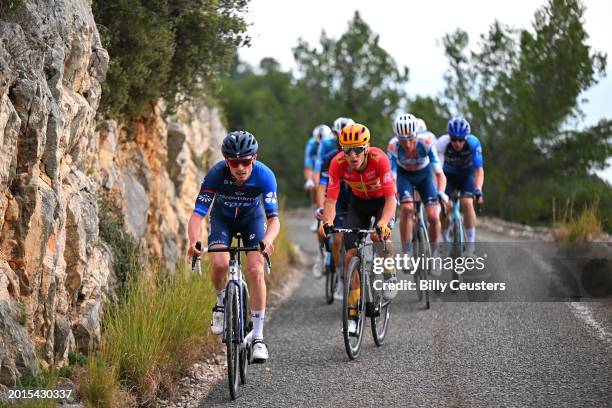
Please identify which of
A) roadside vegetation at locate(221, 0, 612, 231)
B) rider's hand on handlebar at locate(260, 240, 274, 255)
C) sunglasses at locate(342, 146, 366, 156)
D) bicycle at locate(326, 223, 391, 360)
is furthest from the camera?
roadside vegetation at locate(221, 0, 612, 231)

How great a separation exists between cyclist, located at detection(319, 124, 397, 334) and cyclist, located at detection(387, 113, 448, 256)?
144 cm

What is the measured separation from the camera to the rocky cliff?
6.93m

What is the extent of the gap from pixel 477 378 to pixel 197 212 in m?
2.87

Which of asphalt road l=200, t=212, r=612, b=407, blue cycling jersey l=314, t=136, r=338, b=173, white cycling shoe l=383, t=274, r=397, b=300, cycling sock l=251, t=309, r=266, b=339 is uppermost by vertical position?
blue cycling jersey l=314, t=136, r=338, b=173

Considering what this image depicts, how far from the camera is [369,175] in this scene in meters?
9.95

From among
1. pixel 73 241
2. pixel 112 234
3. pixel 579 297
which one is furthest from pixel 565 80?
pixel 73 241

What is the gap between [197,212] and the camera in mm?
8305

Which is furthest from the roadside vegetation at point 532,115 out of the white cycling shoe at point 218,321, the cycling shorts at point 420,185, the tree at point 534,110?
the white cycling shoe at point 218,321

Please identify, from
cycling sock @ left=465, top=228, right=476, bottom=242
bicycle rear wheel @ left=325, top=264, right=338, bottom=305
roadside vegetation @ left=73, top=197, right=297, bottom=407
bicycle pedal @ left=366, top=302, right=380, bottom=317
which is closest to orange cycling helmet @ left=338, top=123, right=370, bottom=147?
bicycle pedal @ left=366, top=302, right=380, bottom=317

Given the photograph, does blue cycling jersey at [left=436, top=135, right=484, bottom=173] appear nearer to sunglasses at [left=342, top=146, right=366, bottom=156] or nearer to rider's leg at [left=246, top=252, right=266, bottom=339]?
sunglasses at [left=342, top=146, right=366, bottom=156]

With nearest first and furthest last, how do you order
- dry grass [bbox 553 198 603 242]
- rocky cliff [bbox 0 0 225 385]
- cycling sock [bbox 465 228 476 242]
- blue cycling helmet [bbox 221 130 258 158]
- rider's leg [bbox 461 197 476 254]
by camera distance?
1. rocky cliff [bbox 0 0 225 385]
2. blue cycling helmet [bbox 221 130 258 158]
3. rider's leg [bbox 461 197 476 254]
4. cycling sock [bbox 465 228 476 242]
5. dry grass [bbox 553 198 603 242]

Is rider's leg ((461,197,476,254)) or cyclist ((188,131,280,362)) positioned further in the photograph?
rider's leg ((461,197,476,254))

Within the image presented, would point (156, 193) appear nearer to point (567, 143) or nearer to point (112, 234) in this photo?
point (112, 234)

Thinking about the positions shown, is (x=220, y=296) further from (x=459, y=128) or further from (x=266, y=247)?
(x=459, y=128)
